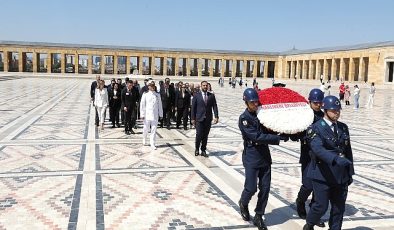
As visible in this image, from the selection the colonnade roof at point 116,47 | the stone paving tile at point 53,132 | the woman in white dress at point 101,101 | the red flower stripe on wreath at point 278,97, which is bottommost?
the stone paving tile at point 53,132

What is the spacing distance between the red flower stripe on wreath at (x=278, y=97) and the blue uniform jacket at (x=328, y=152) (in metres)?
0.46

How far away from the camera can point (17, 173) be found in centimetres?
684

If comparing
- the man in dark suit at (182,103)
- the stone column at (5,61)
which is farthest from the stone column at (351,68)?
the stone column at (5,61)

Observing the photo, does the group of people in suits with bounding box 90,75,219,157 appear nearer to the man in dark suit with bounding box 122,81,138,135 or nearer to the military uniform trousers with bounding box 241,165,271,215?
the man in dark suit with bounding box 122,81,138,135

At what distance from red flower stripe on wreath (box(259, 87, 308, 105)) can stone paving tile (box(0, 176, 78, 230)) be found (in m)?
2.65

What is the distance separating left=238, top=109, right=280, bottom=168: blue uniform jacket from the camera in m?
4.35

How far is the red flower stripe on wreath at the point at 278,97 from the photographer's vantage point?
429 cm

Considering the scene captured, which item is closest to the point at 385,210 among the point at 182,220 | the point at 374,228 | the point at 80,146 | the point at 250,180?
the point at 374,228

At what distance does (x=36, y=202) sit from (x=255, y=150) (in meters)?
3.02

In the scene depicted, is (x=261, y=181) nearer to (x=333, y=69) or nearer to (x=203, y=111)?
(x=203, y=111)

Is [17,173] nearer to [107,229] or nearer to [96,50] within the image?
[107,229]

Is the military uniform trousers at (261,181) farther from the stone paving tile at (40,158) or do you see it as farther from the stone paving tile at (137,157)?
the stone paving tile at (40,158)

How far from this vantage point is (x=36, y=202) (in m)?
5.38

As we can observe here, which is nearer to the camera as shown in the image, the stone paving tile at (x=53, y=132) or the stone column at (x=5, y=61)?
the stone paving tile at (x=53, y=132)
